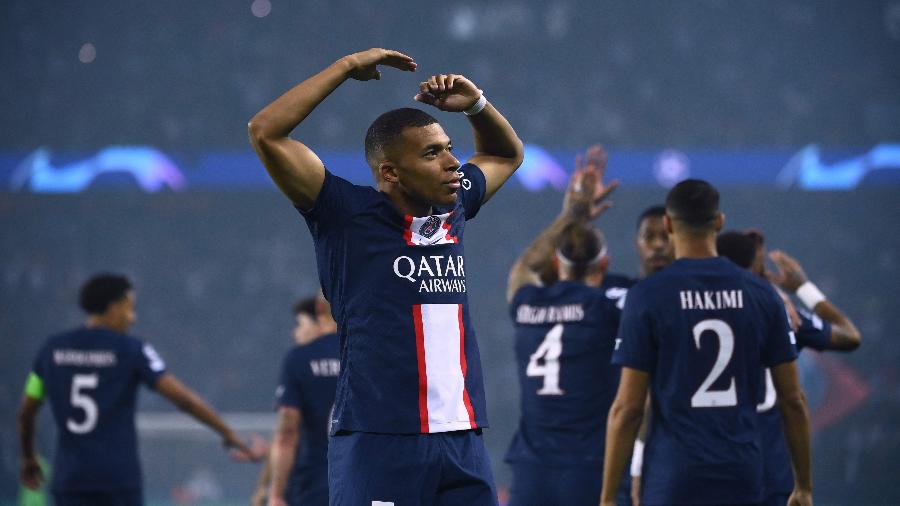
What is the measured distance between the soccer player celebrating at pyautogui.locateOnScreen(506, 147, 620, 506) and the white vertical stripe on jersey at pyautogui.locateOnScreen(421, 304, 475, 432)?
1936mm

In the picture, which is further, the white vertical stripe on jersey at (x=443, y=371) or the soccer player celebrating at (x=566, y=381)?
the soccer player celebrating at (x=566, y=381)

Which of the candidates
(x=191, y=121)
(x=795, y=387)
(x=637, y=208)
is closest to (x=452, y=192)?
(x=795, y=387)

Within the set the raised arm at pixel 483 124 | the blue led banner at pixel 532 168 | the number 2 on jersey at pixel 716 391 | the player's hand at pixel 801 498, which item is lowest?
the player's hand at pixel 801 498

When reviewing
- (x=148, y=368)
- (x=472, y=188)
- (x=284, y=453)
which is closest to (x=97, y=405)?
(x=148, y=368)

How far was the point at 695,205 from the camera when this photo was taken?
3516 mm

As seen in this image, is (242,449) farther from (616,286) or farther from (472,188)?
(472,188)

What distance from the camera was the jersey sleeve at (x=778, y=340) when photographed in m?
3.52

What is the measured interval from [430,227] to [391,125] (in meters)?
0.29

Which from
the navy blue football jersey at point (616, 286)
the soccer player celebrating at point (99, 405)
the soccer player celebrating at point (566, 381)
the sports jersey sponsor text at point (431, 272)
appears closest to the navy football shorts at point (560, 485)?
the soccer player celebrating at point (566, 381)

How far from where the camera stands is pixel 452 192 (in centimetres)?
289

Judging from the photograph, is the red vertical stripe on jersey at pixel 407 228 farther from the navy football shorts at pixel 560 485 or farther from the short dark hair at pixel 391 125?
the navy football shorts at pixel 560 485

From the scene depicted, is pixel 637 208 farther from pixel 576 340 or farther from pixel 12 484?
pixel 576 340

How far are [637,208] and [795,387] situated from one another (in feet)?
34.4

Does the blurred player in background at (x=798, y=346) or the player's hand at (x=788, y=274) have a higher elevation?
the player's hand at (x=788, y=274)
